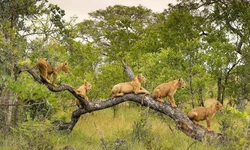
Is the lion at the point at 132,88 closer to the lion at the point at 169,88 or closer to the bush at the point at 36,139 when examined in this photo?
the lion at the point at 169,88

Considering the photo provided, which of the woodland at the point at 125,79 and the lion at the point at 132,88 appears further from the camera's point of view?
the lion at the point at 132,88

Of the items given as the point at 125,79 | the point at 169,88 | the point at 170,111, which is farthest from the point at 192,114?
the point at 125,79

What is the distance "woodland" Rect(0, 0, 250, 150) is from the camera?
337 inches

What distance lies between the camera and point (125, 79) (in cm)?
1977

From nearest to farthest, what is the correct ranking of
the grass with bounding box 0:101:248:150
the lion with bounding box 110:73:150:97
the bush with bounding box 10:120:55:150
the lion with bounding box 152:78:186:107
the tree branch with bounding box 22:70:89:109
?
1. the bush with bounding box 10:120:55:150
2. the grass with bounding box 0:101:248:150
3. the tree branch with bounding box 22:70:89:109
4. the lion with bounding box 152:78:186:107
5. the lion with bounding box 110:73:150:97

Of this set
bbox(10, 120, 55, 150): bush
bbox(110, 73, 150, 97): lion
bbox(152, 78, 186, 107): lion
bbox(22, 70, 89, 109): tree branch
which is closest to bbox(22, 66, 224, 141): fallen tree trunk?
bbox(22, 70, 89, 109): tree branch

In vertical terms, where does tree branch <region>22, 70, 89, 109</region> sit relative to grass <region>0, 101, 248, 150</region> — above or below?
above

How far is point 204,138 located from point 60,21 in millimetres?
5014

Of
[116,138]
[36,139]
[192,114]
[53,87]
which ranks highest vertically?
[53,87]

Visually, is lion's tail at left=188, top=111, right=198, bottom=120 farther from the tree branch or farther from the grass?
the tree branch

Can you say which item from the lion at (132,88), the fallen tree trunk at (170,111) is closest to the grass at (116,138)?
the fallen tree trunk at (170,111)

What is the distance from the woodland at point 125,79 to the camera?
337 inches

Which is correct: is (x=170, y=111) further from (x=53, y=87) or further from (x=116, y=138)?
(x=53, y=87)

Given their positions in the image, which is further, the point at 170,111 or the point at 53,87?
the point at 170,111
